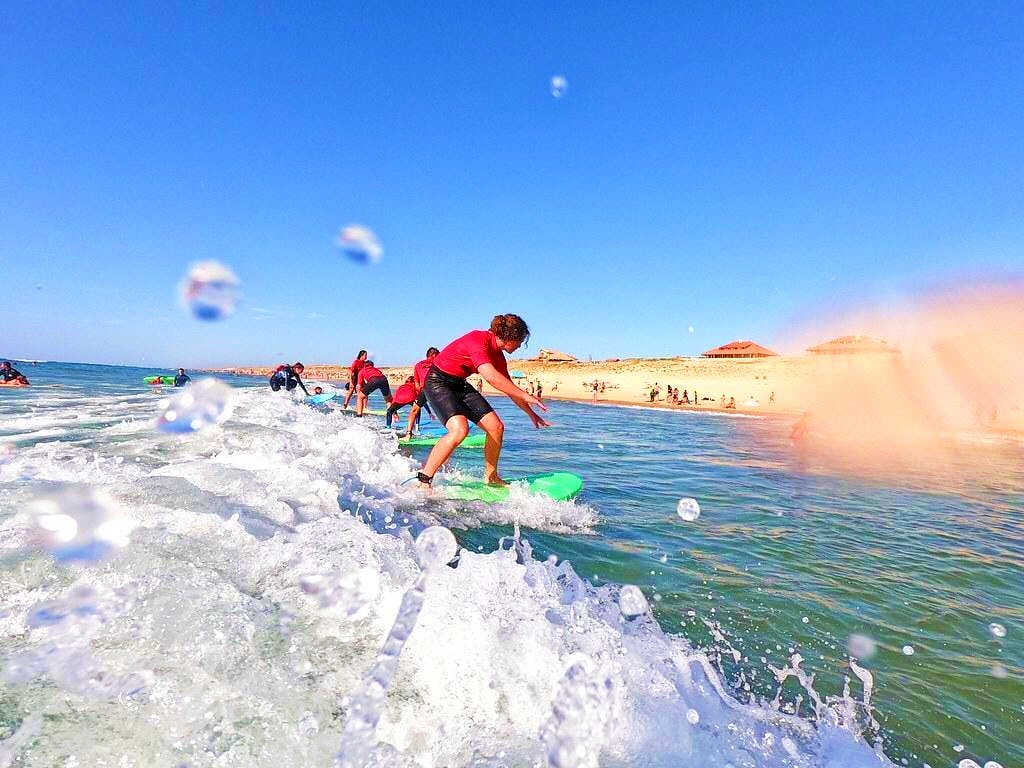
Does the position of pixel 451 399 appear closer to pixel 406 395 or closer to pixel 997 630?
pixel 997 630

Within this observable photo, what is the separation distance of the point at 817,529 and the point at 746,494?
165cm

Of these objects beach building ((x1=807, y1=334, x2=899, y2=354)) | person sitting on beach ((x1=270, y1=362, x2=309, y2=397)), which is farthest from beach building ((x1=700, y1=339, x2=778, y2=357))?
person sitting on beach ((x1=270, y1=362, x2=309, y2=397))

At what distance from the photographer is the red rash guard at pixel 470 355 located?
579 centimetres

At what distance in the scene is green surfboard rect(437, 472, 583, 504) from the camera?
576cm

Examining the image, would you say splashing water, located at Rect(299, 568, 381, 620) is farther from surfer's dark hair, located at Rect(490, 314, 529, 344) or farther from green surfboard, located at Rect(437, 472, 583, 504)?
surfer's dark hair, located at Rect(490, 314, 529, 344)

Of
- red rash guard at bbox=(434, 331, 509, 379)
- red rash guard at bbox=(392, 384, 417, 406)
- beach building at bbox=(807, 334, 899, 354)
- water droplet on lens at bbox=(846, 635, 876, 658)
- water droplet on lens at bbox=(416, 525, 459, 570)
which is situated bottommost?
water droplet on lens at bbox=(846, 635, 876, 658)

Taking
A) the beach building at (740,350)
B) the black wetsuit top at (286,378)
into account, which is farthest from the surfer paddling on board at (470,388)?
the beach building at (740,350)

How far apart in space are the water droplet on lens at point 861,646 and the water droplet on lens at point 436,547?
2269mm

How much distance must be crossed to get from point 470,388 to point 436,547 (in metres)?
3.73

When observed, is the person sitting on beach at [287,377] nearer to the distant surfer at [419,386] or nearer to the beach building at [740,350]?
the distant surfer at [419,386]

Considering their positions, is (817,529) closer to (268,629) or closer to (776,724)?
(776,724)

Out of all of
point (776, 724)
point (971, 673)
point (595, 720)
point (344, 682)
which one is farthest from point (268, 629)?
point (971, 673)

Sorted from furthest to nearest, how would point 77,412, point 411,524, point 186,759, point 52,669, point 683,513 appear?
point 77,412 < point 683,513 < point 411,524 < point 52,669 < point 186,759

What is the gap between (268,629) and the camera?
7.02ft
